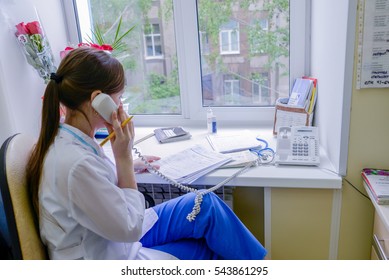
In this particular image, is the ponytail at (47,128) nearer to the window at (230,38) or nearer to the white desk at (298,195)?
the white desk at (298,195)

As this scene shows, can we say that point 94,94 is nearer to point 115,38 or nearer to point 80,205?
point 80,205

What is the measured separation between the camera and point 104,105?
3.39 feet

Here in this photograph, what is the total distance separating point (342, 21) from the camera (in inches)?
46.9

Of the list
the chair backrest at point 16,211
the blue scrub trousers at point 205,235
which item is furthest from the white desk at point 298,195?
the chair backrest at point 16,211

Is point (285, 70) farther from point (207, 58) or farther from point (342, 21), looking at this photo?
point (342, 21)

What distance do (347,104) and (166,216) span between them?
0.74 meters

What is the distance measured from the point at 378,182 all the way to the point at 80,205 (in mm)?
931

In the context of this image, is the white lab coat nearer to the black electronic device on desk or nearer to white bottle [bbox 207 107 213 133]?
the black electronic device on desk

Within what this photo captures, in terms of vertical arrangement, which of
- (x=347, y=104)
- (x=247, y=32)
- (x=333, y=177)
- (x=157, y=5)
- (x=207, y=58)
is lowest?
(x=333, y=177)

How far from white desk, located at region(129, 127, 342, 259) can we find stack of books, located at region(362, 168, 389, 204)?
96mm

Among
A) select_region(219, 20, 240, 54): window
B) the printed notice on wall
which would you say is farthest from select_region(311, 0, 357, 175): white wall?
select_region(219, 20, 240, 54): window

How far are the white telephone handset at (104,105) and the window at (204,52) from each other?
0.97m

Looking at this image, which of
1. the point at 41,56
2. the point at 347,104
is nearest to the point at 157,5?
the point at 41,56

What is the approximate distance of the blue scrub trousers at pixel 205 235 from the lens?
1216 millimetres
